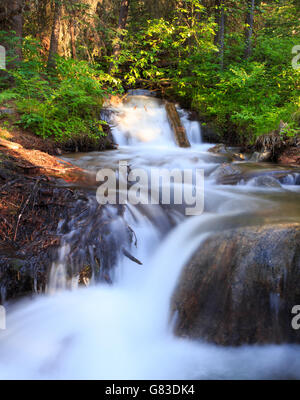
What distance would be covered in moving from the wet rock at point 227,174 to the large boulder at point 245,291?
8.15ft

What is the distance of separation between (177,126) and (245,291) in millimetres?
6882

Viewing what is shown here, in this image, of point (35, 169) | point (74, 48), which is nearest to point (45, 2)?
point (74, 48)

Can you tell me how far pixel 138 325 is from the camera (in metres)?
2.86

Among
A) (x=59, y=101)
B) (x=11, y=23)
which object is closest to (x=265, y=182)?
(x=59, y=101)


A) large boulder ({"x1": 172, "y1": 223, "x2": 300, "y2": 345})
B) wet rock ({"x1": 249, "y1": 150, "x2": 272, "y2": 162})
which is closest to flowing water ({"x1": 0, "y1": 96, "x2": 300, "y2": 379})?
large boulder ({"x1": 172, "y1": 223, "x2": 300, "y2": 345})

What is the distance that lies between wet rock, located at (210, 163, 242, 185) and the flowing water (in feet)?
4.30

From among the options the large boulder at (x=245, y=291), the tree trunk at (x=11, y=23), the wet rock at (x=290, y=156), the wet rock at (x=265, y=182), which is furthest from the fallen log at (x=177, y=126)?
the large boulder at (x=245, y=291)

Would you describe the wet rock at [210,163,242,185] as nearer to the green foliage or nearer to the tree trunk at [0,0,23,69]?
the green foliage

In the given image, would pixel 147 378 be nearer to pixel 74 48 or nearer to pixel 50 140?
pixel 50 140

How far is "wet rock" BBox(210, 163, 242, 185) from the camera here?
538 cm

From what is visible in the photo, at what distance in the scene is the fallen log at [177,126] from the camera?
8402 millimetres

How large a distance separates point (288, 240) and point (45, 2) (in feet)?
30.9

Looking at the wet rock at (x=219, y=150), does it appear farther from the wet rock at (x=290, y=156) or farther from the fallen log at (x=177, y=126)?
the wet rock at (x=290, y=156)
